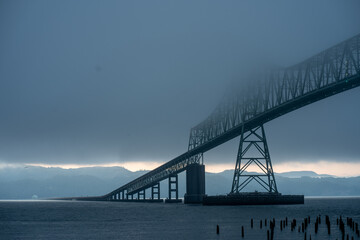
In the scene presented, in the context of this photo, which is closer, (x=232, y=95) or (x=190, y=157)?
(x=232, y=95)

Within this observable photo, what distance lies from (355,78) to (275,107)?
25.5m

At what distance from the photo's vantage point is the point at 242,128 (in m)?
130

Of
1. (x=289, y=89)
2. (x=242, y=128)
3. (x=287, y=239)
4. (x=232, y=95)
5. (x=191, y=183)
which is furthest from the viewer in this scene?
(x=191, y=183)

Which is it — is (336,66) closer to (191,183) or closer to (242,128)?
(242,128)

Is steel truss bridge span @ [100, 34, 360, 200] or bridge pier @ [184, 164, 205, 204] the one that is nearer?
steel truss bridge span @ [100, 34, 360, 200]

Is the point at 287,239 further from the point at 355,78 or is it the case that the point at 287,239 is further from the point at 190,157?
the point at 190,157

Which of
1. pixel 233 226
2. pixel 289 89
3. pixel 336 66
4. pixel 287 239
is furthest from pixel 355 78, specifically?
pixel 287 239

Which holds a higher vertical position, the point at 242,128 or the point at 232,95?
the point at 232,95

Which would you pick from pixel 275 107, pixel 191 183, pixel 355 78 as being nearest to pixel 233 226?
pixel 355 78

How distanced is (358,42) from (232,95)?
→ 54.2 meters

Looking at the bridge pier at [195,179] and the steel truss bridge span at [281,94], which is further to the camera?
the bridge pier at [195,179]

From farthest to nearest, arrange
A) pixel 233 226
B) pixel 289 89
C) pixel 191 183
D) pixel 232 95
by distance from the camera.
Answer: pixel 191 183, pixel 232 95, pixel 289 89, pixel 233 226

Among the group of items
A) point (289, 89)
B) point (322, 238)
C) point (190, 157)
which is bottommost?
point (322, 238)

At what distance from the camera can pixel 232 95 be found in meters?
146
